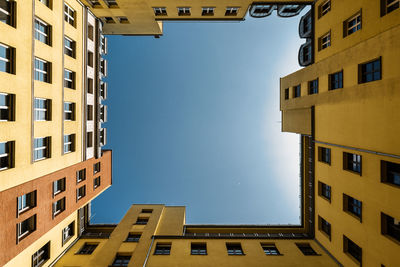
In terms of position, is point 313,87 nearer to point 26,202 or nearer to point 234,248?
point 234,248

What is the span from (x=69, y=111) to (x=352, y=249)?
3463 centimetres

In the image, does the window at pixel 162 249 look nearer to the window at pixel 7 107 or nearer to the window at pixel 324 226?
the window at pixel 324 226

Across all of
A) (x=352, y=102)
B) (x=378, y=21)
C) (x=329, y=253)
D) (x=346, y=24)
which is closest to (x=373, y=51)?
(x=378, y=21)

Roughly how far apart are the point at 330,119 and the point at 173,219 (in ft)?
87.7

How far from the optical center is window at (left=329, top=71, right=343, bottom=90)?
21672 millimetres

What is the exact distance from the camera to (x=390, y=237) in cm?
1616

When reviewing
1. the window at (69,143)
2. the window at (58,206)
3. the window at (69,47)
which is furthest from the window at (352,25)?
the window at (58,206)

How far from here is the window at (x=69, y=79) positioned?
78.6 feet

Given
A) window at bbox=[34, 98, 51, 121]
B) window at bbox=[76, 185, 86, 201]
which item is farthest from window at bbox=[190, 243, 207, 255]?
window at bbox=[34, 98, 51, 121]

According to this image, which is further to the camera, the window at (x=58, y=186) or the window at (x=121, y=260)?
the window at (x=121, y=260)

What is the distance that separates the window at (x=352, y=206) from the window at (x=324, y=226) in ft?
15.1

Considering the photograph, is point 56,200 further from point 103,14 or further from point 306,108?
point 306,108

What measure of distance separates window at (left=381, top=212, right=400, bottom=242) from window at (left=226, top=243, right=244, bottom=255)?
14420mm

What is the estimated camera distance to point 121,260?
2445 centimetres
